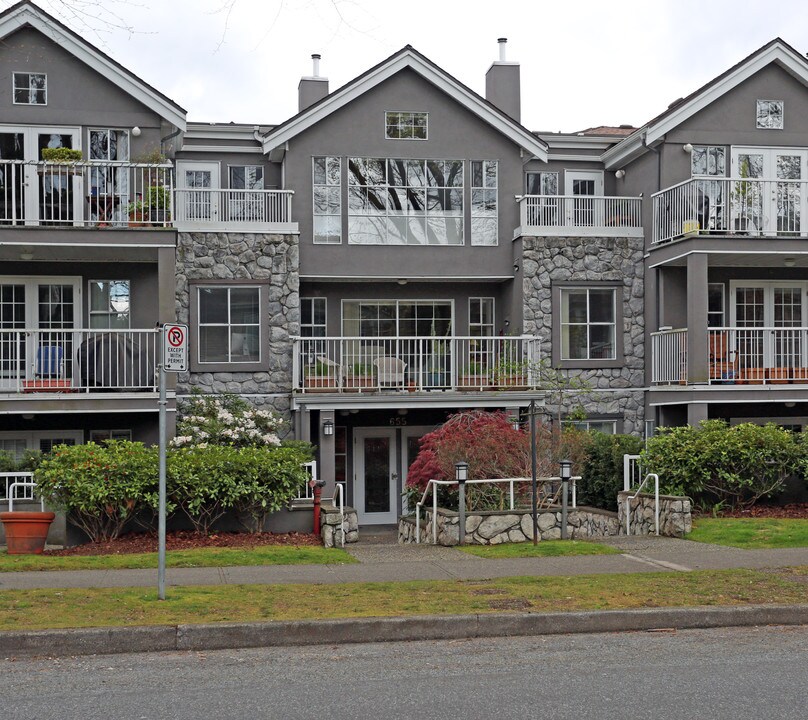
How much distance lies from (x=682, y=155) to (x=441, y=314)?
20.8ft

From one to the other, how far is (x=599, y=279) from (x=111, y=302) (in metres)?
10.5

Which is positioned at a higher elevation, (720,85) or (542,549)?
(720,85)

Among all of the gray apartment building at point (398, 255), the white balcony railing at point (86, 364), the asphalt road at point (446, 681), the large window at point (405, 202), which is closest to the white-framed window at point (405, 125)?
the gray apartment building at point (398, 255)

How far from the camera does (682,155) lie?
23.0 meters

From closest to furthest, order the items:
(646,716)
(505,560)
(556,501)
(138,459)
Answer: (646,716) → (505,560) → (138,459) → (556,501)

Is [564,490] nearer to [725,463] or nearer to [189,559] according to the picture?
[725,463]

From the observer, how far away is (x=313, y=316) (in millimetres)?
23422

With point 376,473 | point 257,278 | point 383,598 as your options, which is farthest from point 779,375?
point 383,598

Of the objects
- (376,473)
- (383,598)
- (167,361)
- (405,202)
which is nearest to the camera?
(167,361)

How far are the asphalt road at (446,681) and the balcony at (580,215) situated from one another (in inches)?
571

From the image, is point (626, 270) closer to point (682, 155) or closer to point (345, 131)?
point (682, 155)

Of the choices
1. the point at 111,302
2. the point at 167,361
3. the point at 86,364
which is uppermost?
the point at 111,302

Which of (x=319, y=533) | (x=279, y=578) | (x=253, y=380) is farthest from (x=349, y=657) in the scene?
(x=253, y=380)

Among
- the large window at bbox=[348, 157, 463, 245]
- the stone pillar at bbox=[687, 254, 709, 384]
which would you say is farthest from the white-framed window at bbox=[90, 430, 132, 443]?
the stone pillar at bbox=[687, 254, 709, 384]
